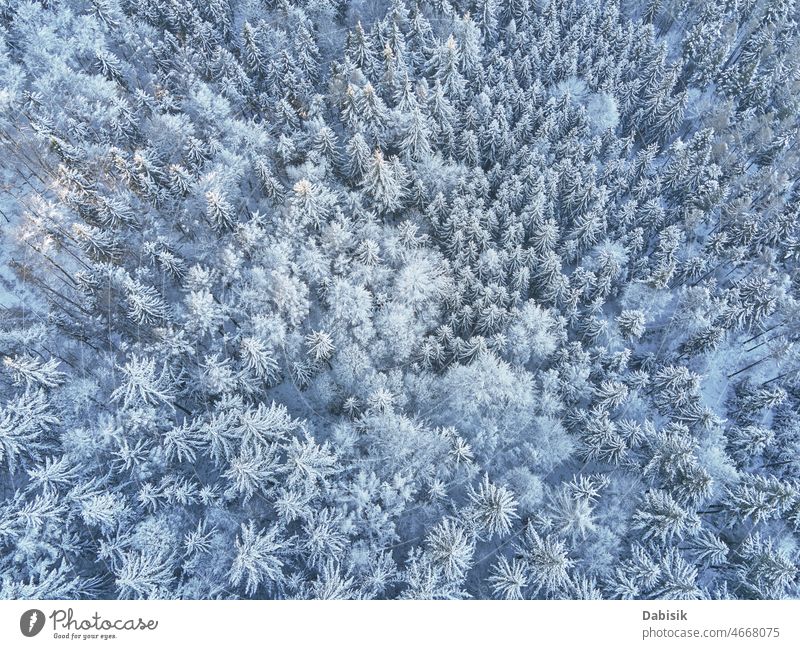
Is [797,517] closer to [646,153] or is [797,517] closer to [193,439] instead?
[646,153]

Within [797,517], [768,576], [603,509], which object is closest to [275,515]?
[603,509]
